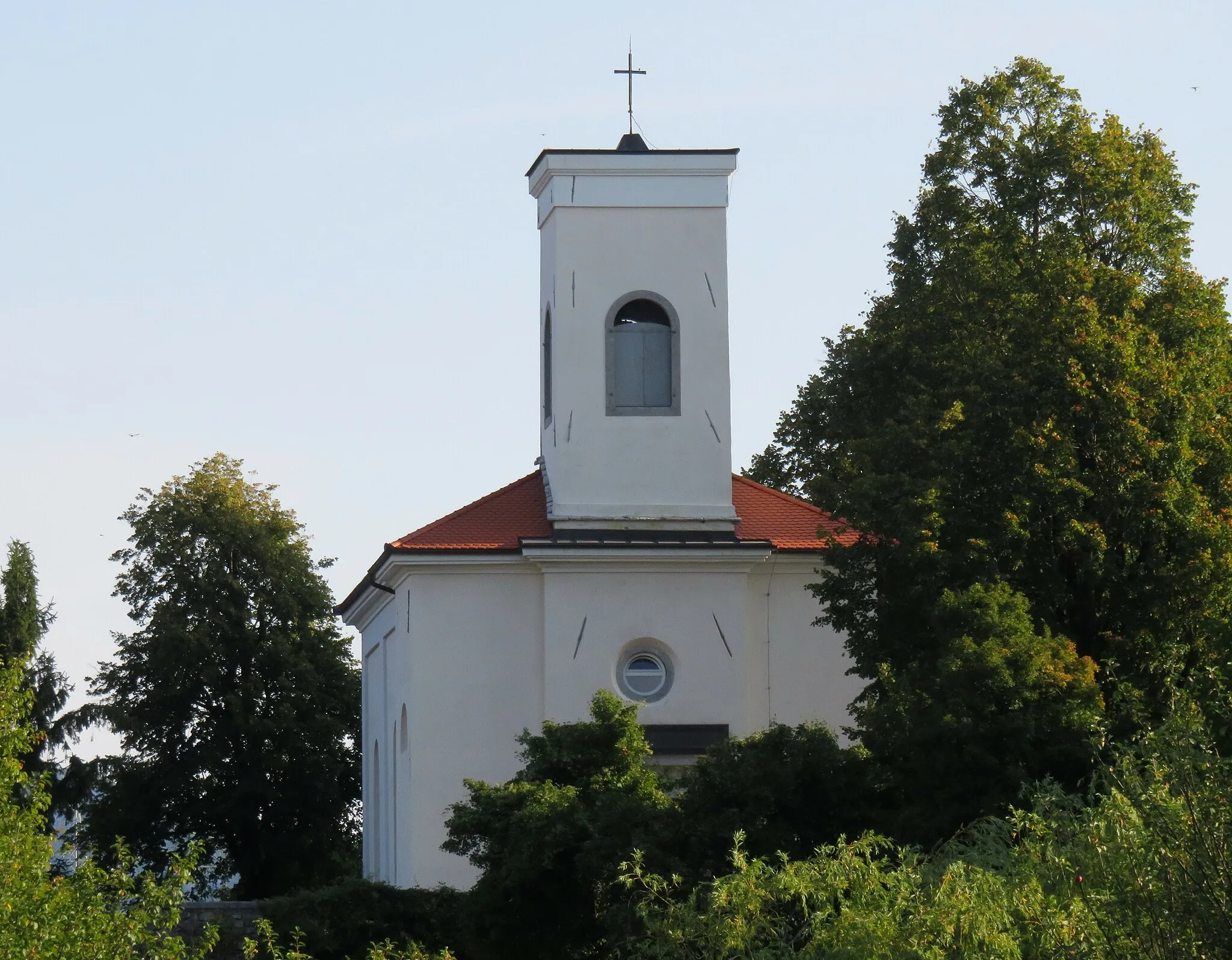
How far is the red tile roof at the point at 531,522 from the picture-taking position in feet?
95.3

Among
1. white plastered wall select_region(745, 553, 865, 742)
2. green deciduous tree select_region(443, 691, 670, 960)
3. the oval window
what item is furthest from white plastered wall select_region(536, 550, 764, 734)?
green deciduous tree select_region(443, 691, 670, 960)

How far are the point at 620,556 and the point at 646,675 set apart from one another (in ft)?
5.82

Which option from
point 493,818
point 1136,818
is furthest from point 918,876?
point 493,818

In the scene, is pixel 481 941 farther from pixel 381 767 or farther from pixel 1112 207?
pixel 1112 207

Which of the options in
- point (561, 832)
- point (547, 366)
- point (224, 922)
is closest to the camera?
point (561, 832)

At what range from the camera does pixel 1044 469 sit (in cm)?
2452

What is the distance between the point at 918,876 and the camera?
46.9 ft

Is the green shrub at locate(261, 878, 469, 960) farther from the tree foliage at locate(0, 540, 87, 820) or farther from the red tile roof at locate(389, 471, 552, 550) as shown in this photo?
the tree foliage at locate(0, 540, 87, 820)

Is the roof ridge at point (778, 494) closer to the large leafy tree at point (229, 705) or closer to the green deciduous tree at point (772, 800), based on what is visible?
the green deciduous tree at point (772, 800)

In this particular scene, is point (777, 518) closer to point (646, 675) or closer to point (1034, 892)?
point (646, 675)

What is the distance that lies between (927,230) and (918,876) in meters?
15.9

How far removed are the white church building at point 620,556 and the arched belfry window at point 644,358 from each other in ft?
0.09

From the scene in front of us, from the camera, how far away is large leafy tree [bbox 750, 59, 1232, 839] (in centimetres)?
2288

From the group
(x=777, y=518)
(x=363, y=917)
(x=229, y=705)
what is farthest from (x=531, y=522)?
(x=229, y=705)
